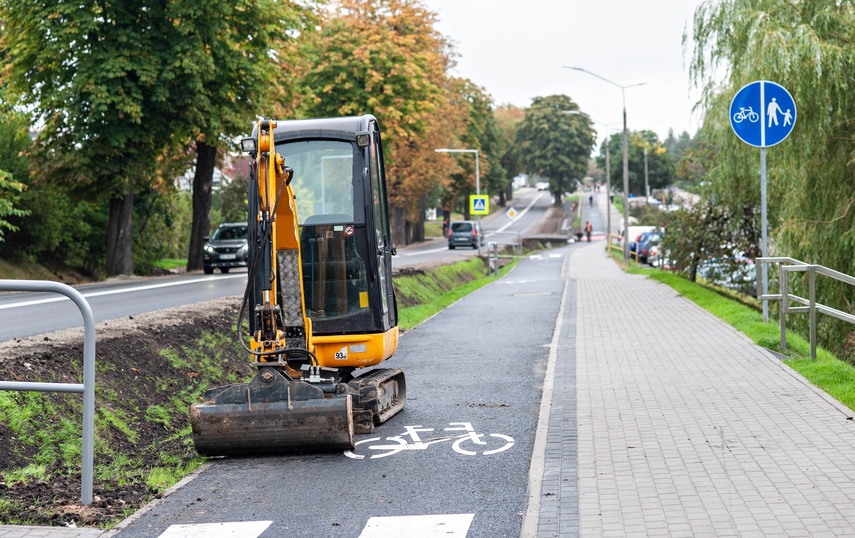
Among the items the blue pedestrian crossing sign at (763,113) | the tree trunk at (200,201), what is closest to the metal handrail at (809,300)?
the blue pedestrian crossing sign at (763,113)

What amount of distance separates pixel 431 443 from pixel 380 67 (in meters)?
43.9

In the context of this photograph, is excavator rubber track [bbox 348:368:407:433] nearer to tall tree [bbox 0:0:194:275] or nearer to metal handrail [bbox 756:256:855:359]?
metal handrail [bbox 756:256:855:359]

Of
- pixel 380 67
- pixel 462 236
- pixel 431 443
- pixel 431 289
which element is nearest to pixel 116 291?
pixel 431 289

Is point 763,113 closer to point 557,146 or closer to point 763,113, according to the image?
point 763,113

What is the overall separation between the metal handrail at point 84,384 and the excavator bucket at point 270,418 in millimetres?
1403

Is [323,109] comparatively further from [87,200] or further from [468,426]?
[468,426]

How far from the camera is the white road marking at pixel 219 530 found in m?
6.39

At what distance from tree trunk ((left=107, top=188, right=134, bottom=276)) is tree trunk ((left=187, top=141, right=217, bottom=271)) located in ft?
10.6

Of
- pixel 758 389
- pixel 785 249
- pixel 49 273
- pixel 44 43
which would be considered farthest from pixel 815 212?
pixel 49 273

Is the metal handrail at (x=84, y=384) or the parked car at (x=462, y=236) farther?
the parked car at (x=462, y=236)

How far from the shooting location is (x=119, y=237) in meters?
33.5

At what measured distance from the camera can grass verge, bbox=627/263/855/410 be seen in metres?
10.5

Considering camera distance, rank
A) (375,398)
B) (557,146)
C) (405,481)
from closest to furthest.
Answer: (405,481)
(375,398)
(557,146)

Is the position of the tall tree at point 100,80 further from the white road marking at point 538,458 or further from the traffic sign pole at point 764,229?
the white road marking at point 538,458
